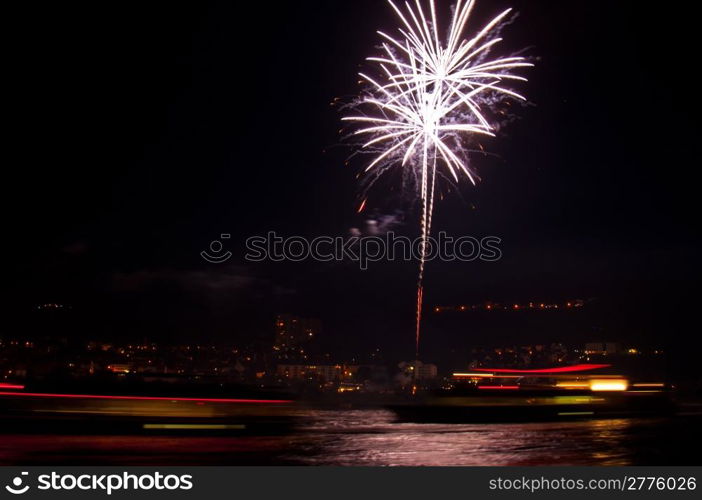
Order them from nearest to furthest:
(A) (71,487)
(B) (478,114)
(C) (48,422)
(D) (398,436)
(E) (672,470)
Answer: (A) (71,487) → (E) (672,470) → (C) (48,422) → (D) (398,436) → (B) (478,114)

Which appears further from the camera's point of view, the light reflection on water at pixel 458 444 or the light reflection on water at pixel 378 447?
the light reflection on water at pixel 458 444

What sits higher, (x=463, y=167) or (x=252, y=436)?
(x=463, y=167)

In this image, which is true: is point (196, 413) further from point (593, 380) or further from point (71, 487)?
point (593, 380)

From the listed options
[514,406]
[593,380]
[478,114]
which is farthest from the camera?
[593,380]

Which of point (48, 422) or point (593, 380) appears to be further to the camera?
point (593, 380)

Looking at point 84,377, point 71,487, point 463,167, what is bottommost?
Result: point 71,487

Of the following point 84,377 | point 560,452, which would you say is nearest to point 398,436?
point 560,452

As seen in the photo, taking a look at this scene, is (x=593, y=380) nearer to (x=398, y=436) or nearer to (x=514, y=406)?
(x=514, y=406)

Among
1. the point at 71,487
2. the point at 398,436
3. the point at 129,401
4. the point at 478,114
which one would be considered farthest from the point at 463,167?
the point at 71,487

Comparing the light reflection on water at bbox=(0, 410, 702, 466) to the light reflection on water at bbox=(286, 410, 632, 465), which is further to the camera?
the light reflection on water at bbox=(286, 410, 632, 465)

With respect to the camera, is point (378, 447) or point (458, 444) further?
point (458, 444)
